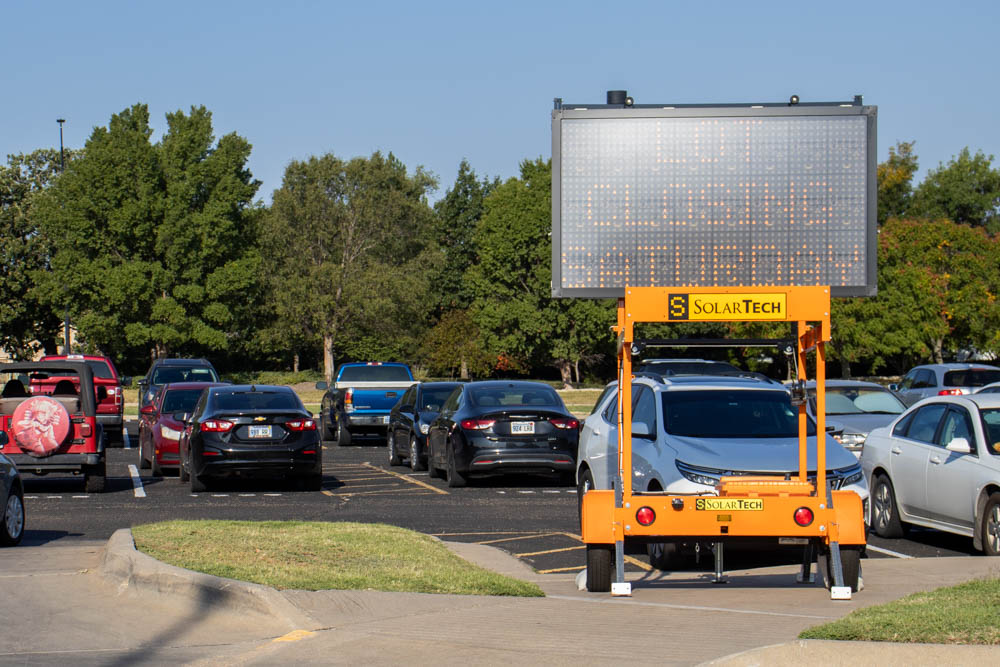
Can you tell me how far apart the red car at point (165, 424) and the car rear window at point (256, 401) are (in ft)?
3.14

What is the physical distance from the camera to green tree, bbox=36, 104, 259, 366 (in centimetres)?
6812

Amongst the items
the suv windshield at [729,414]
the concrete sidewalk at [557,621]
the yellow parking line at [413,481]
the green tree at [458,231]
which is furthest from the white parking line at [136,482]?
the green tree at [458,231]

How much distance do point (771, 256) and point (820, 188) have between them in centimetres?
56

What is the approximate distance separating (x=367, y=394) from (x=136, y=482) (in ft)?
29.3

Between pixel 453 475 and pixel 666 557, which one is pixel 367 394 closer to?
pixel 453 475

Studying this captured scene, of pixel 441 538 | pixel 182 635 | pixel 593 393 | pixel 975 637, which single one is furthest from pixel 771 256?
pixel 593 393

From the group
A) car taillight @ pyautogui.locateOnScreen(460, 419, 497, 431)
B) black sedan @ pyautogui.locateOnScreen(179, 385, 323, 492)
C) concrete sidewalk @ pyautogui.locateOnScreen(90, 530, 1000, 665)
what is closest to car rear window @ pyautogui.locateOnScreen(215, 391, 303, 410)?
black sedan @ pyautogui.locateOnScreen(179, 385, 323, 492)

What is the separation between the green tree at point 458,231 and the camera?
3681 inches

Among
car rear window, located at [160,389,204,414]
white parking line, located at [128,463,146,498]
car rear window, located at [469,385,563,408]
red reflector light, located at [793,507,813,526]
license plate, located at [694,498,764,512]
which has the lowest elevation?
white parking line, located at [128,463,146,498]

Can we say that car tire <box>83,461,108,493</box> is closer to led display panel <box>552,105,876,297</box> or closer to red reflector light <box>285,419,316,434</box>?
red reflector light <box>285,419,316,434</box>

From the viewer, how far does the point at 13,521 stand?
41.9ft

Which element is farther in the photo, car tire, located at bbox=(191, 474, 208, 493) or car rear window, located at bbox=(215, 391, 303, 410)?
car rear window, located at bbox=(215, 391, 303, 410)

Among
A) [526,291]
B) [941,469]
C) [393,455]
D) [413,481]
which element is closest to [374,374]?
[393,455]

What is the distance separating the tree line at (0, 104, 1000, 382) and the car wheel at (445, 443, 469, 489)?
38459 mm
